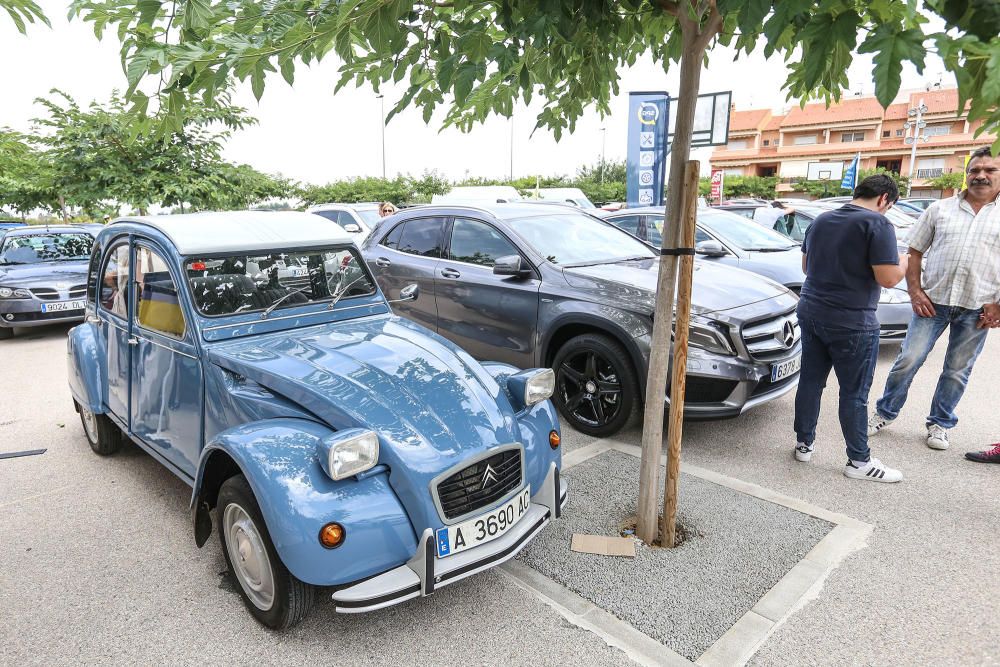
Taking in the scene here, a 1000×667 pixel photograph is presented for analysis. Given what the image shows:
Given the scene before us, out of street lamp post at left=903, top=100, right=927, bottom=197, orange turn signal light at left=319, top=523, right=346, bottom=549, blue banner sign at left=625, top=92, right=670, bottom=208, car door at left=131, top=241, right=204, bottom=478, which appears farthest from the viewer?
street lamp post at left=903, top=100, right=927, bottom=197

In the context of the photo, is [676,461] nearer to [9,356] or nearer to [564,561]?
[564,561]

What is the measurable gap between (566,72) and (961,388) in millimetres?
3663

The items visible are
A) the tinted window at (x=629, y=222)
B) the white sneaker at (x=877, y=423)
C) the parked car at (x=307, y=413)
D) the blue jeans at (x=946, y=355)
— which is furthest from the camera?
the tinted window at (x=629, y=222)

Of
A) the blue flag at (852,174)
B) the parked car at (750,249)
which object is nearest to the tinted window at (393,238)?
the parked car at (750,249)

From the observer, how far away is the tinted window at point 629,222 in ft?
26.5

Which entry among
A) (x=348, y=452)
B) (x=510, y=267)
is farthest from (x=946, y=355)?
Result: (x=348, y=452)

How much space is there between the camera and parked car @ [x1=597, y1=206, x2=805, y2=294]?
712cm

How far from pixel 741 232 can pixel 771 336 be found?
3932mm

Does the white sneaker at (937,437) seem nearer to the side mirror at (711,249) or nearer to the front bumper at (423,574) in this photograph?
the side mirror at (711,249)

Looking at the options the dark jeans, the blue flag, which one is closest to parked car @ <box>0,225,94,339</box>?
the dark jeans

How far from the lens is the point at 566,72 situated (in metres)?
3.52

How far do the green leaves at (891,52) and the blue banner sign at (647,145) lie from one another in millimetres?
12858

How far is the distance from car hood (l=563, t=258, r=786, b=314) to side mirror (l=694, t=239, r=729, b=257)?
3.34 feet

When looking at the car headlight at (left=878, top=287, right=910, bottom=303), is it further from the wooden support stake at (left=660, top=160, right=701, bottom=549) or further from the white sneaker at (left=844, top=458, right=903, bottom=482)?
the wooden support stake at (left=660, top=160, right=701, bottom=549)
